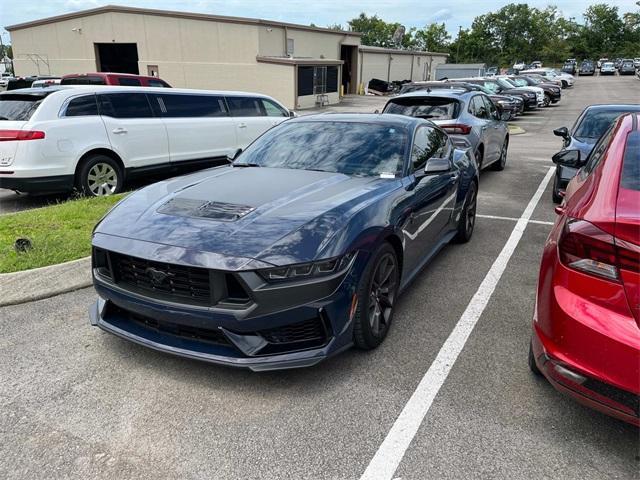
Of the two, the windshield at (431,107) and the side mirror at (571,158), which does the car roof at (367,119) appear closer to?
the side mirror at (571,158)

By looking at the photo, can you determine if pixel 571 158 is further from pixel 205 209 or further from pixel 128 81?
pixel 128 81

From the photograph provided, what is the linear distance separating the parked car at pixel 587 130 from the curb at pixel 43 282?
6.40 metres

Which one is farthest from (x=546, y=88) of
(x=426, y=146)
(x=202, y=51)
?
(x=426, y=146)

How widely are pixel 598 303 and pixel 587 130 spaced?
264 inches

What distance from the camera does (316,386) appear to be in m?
3.08

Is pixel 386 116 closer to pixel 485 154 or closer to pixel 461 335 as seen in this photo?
pixel 461 335

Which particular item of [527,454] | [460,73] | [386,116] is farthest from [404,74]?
[527,454]

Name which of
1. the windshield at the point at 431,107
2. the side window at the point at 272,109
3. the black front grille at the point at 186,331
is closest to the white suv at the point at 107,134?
the side window at the point at 272,109

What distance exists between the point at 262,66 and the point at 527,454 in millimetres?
28612

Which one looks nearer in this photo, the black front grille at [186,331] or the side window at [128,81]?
the black front grille at [186,331]

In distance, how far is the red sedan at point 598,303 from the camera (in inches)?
86.0

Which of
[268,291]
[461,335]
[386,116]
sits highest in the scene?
[386,116]

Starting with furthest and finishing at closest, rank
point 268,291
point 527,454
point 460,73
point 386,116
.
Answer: point 460,73 → point 386,116 → point 268,291 → point 527,454

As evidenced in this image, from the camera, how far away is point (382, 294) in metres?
3.54
